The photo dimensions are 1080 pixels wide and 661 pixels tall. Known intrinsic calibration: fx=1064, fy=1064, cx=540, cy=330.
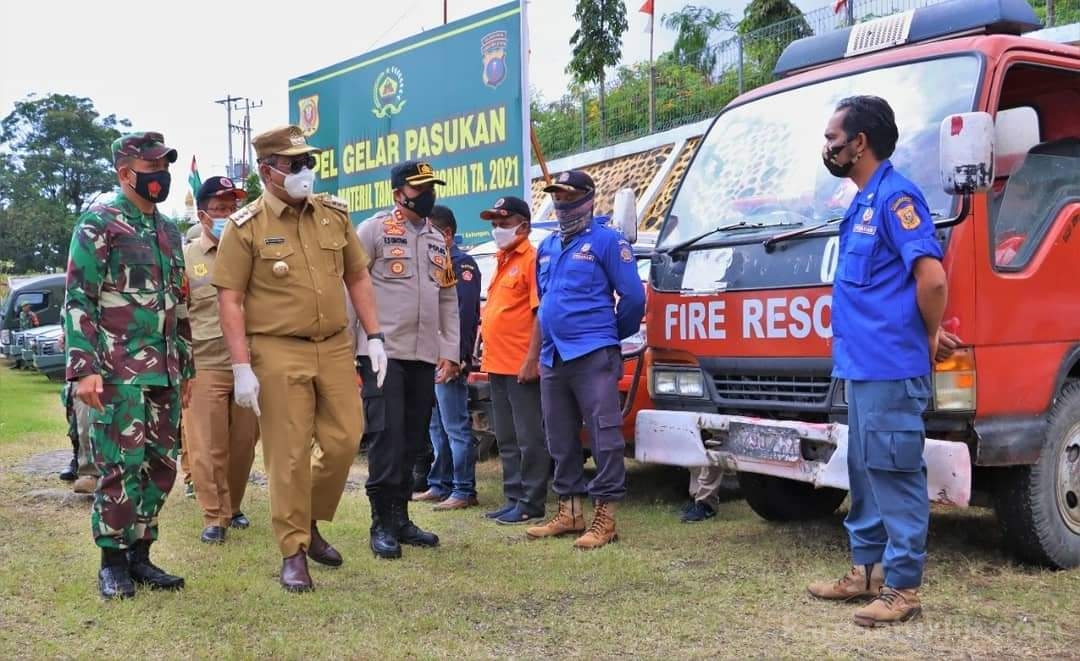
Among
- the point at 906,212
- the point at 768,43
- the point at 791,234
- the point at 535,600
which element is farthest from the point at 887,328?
the point at 768,43

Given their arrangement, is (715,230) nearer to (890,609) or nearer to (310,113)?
(890,609)

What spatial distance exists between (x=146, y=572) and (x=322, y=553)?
0.76 metres

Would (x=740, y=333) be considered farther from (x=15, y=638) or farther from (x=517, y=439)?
(x=15, y=638)

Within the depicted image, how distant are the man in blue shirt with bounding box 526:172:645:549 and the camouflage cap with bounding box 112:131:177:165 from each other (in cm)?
185

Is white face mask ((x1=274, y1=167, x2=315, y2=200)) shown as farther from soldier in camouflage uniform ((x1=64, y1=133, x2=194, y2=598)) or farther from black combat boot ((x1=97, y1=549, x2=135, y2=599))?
black combat boot ((x1=97, y1=549, x2=135, y2=599))

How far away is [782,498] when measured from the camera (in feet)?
18.8

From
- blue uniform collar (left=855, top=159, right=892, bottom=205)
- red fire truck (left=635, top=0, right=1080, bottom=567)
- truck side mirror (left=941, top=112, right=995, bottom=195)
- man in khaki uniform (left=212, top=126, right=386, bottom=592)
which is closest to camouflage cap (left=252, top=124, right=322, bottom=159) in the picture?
man in khaki uniform (left=212, top=126, right=386, bottom=592)

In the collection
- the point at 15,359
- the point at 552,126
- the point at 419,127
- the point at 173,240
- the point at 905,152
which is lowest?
the point at 15,359

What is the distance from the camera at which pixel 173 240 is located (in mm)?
4695

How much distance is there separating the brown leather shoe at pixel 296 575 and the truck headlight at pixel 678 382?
1.92m

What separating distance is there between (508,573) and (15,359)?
21.6m

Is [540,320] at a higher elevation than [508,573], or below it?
higher

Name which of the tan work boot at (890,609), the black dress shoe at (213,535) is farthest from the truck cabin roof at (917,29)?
the black dress shoe at (213,535)

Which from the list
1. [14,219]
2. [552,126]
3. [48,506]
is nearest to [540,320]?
[48,506]
